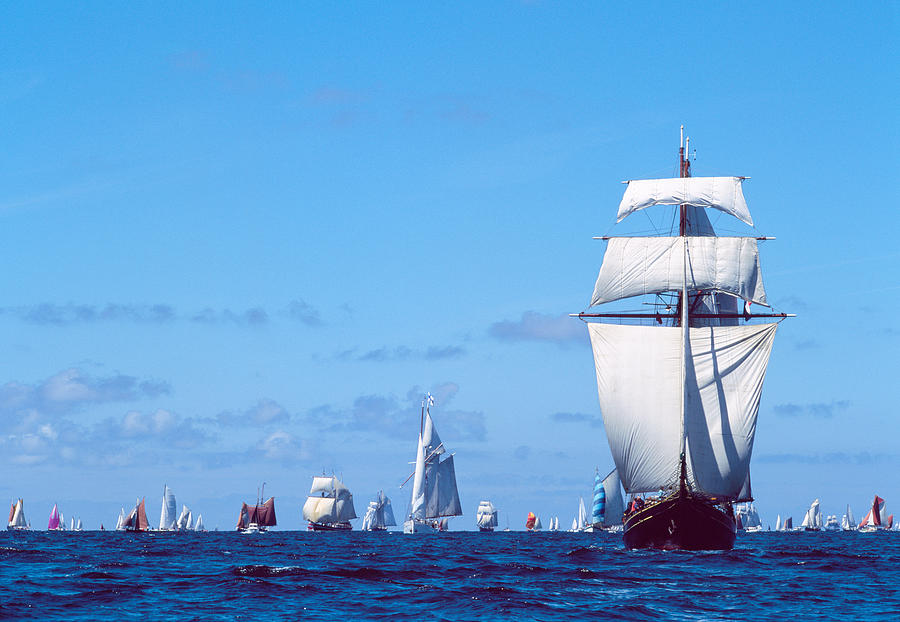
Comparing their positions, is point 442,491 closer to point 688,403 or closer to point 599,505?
point 599,505

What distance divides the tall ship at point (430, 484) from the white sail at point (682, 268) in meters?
82.9

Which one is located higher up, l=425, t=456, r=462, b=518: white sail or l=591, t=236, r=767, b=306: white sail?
l=591, t=236, r=767, b=306: white sail

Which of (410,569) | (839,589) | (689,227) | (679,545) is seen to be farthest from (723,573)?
(689,227)

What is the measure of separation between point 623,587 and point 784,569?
62.0 feet

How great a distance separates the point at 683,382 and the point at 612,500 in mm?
92183

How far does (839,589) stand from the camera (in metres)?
49.9

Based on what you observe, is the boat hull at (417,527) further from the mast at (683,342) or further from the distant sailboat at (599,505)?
the mast at (683,342)

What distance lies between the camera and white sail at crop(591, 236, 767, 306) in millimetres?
90000

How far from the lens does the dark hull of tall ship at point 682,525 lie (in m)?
77.0

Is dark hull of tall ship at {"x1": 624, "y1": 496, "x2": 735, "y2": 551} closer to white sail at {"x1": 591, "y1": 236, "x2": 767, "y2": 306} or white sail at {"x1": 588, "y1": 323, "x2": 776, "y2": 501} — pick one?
→ white sail at {"x1": 588, "y1": 323, "x2": 776, "y2": 501}

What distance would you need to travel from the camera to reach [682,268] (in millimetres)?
89938

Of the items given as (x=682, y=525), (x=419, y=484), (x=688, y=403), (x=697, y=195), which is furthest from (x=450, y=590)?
(x=419, y=484)

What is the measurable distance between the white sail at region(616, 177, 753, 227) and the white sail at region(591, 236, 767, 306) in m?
2.87

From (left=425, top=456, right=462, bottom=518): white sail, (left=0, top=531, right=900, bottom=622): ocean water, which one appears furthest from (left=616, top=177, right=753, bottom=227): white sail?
(left=425, top=456, right=462, bottom=518): white sail
